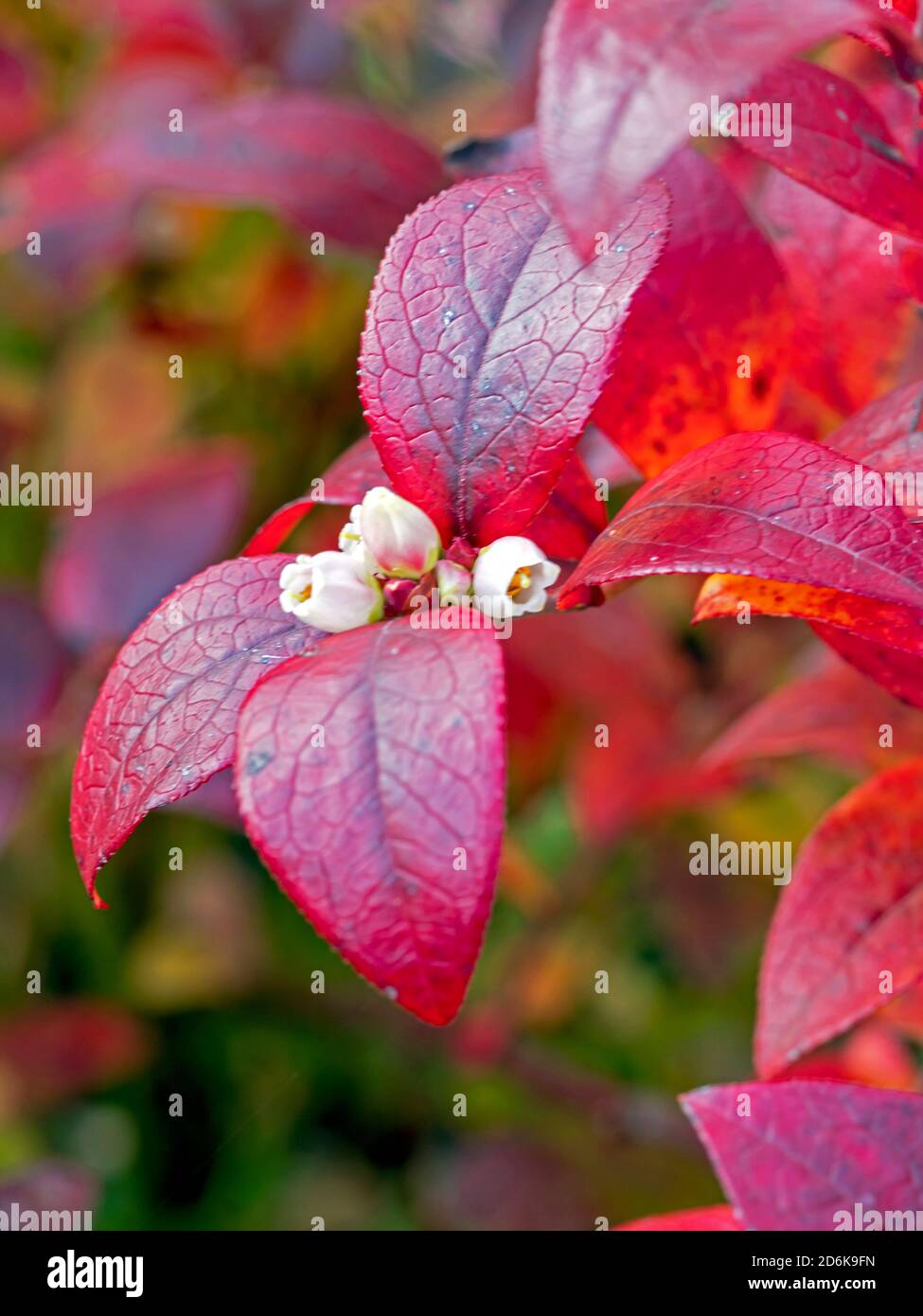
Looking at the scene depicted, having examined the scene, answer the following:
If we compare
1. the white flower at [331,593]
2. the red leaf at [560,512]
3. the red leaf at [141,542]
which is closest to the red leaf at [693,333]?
the red leaf at [560,512]

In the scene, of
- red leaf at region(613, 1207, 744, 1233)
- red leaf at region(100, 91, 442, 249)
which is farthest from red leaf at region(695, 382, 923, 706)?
red leaf at region(100, 91, 442, 249)

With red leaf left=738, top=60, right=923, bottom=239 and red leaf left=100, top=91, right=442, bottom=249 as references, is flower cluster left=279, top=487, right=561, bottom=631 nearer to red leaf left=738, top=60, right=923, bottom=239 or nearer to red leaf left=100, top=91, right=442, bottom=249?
red leaf left=738, top=60, right=923, bottom=239

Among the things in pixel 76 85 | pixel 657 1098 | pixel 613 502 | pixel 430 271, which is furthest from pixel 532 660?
pixel 76 85

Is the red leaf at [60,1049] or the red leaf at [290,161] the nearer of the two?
the red leaf at [290,161]

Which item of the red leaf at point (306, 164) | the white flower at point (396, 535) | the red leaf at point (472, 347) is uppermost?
the red leaf at point (306, 164)

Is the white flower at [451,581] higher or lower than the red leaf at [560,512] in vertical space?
lower

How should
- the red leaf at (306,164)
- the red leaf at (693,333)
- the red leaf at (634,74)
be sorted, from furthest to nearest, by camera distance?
the red leaf at (306,164)
the red leaf at (693,333)
the red leaf at (634,74)

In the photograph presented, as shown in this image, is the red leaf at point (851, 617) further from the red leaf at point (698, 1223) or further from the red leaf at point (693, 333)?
the red leaf at point (698, 1223)

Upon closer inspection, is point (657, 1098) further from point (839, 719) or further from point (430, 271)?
point (430, 271)
